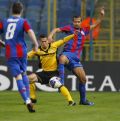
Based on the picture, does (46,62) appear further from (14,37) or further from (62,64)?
(14,37)

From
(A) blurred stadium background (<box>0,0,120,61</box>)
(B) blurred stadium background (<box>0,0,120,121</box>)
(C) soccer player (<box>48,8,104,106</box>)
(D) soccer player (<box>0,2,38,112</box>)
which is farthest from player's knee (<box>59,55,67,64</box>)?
(A) blurred stadium background (<box>0,0,120,61</box>)

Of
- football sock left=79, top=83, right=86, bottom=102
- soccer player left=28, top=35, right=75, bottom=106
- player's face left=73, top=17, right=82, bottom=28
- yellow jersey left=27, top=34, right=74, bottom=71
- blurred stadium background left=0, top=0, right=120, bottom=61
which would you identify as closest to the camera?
player's face left=73, top=17, right=82, bottom=28

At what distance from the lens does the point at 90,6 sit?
19672 mm

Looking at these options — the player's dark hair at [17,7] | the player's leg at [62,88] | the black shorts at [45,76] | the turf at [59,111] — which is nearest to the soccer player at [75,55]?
the black shorts at [45,76]

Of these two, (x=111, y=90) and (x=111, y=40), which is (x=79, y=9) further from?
(x=111, y=90)

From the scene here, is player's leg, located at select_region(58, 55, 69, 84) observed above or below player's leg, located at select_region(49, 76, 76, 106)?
above

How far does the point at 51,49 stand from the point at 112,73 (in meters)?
4.47

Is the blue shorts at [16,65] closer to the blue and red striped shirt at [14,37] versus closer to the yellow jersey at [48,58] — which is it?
the blue and red striped shirt at [14,37]

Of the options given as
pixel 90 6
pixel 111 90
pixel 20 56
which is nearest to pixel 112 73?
pixel 111 90

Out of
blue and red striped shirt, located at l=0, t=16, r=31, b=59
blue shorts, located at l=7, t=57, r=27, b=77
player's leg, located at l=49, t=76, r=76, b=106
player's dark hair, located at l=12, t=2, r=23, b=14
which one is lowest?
player's leg, located at l=49, t=76, r=76, b=106

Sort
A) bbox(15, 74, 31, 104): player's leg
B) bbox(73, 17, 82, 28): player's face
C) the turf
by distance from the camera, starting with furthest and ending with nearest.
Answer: bbox(73, 17, 82, 28): player's face < bbox(15, 74, 31, 104): player's leg < the turf

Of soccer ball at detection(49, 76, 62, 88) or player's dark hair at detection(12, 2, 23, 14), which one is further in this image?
soccer ball at detection(49, 76, 62, 88)

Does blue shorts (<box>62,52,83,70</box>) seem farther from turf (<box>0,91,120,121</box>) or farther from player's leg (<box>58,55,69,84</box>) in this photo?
turf (<box>0,91,120,121</box>)

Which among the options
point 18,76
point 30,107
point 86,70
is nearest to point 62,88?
point 18,76
